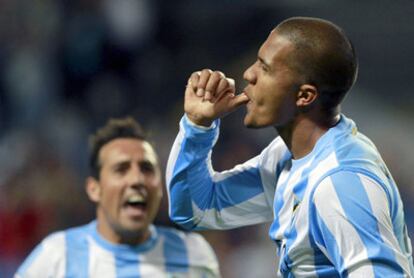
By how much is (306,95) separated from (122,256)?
213 cm

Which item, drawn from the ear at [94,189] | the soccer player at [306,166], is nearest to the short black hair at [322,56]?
the soccer player at [306,166]

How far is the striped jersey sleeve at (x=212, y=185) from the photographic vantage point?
3.27 m

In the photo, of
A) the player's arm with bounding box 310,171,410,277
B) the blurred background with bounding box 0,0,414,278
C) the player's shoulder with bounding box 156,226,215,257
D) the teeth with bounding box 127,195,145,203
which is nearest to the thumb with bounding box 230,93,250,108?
the player's arm with bounding box 310,171,410,277

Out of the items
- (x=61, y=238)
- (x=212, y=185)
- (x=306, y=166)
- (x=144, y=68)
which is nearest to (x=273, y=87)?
(x=306, y=166)

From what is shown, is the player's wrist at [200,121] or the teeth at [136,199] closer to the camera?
the player's wrist at [200,121]

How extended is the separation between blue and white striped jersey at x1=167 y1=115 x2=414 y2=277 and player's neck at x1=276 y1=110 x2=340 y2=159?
0.03 metres

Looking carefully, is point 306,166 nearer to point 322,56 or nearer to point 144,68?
point 322,56

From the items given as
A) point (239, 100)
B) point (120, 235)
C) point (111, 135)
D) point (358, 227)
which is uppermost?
point (111, 135)

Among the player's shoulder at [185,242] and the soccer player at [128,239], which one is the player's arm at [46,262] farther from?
the player's shoulder at [185,242]

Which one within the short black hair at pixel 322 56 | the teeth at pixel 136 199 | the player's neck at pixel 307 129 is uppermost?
the short black hair at pixel 322 56

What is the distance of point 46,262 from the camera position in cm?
475

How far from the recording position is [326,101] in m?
3.05

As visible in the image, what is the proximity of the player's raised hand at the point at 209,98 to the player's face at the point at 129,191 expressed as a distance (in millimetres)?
1770

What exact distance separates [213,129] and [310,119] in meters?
0.33
